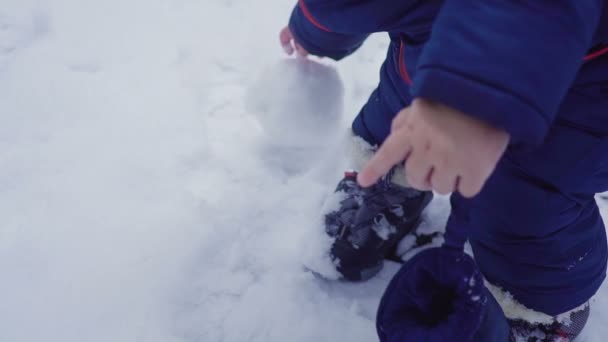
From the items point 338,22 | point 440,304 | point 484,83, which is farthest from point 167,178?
point 484,83

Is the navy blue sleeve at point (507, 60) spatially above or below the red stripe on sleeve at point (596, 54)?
above

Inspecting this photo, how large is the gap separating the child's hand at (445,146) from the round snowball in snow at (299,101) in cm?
54

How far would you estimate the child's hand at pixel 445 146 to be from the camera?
381mm

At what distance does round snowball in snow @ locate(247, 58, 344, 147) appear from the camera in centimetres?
94

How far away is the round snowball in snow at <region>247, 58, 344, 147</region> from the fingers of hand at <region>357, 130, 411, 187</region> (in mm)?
533

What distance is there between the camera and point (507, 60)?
0.37 metres

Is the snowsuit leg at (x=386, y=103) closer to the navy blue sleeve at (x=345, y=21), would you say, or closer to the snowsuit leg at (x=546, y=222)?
the navy blue sleeve at (x=345, y=21)

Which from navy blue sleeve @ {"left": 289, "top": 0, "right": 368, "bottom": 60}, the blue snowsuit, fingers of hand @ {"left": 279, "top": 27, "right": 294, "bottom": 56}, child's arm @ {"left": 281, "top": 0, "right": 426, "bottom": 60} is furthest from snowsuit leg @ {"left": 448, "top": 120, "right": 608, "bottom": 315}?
fingers of hand @ {"left": 279, "top": 27, "right": 294, "bottom": 56}

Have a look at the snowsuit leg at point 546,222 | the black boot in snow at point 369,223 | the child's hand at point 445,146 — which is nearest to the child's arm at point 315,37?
the black boot in snow at point 369,223

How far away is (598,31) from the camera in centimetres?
49

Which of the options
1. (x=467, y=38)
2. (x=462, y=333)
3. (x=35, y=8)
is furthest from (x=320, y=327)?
(x=35, y=8)

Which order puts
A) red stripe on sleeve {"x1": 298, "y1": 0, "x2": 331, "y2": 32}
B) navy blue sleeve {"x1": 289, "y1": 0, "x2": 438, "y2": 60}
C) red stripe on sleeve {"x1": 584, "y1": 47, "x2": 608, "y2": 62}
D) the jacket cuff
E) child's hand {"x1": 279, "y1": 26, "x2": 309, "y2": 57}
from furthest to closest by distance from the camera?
1. child's hand {"x1": 279, "y1": 26, "x2": 309, "y2": 57}
2. red stripe on sleeve {"x1": 298, "y1": 0, "x2": 331, "y2": 32}
3. navy blue sleeve {"x1": 289, "y1": 0, "x2": 438, "y2": 60}
4. red stripe on sleeve {"x1": 584, "y1": 47, "x2": 608, "y2": 62}
5. the jacket cuff

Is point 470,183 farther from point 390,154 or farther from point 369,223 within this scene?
point 369,223

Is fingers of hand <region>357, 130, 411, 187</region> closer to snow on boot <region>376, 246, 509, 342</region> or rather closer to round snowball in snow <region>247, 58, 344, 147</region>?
snow on boot <region>376, 246, 509, 342</region>
